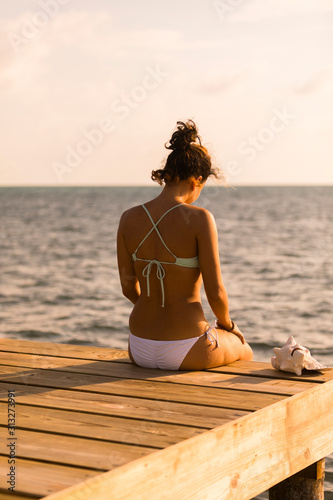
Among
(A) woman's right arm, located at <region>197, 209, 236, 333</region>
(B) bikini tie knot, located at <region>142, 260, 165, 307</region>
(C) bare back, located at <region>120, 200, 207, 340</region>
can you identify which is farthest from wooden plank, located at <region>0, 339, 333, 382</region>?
(B) bikini tie knot, located at <region>142, 260, 165, 307</region>

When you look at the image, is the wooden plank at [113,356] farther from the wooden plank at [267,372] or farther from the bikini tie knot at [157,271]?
the bikini tie knot at [157,271]

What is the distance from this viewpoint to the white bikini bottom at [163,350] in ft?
14.0

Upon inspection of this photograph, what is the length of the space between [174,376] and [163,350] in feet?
0.60

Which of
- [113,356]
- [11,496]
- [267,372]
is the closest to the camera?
[11,496]

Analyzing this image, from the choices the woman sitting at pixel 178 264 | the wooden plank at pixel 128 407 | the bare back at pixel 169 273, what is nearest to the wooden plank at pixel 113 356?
the woman sitting at pixel 178 264

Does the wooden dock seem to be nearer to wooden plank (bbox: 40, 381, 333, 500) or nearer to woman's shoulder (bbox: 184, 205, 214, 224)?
wooden plank (bbox: 40, 381, 333, 500)

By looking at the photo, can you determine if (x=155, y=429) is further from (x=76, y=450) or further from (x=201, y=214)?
(x=201, y=214)

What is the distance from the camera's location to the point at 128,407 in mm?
3578

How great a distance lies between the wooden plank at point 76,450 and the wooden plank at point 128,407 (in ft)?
1.31

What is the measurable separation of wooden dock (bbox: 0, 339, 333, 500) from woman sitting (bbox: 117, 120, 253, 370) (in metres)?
0.17

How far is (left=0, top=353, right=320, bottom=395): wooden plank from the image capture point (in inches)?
158

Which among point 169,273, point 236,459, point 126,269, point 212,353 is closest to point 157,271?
point 169,273

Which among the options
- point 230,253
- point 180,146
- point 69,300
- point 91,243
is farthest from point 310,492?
point 91,243

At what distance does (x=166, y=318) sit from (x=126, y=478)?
1.63 m
